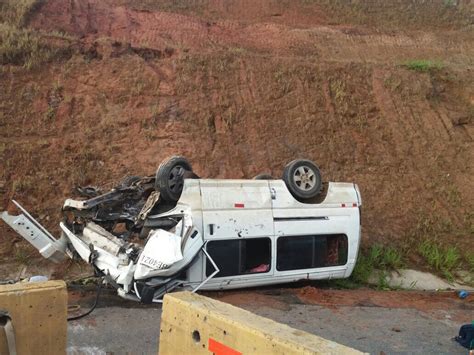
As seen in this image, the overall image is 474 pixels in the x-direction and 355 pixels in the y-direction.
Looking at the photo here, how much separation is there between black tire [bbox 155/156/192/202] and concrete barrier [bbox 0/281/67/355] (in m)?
4.05

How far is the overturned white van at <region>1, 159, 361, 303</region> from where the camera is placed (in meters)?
7.70

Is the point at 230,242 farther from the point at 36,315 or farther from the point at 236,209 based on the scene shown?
the point at 36,315

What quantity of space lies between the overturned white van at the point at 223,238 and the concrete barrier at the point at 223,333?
11.3 feet

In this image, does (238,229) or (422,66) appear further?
(422,66)

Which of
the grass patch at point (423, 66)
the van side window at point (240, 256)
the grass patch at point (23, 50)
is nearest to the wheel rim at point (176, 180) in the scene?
the van side window at point (240, 256)

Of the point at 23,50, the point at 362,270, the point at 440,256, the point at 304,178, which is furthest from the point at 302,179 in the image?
the point at 23,50

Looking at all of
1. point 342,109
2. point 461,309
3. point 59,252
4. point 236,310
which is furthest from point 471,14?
point 236,310

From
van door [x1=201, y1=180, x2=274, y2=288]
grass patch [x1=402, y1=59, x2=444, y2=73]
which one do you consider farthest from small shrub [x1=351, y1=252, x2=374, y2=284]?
grass patch [x1=402, y1=59, x2=444, y2=73]

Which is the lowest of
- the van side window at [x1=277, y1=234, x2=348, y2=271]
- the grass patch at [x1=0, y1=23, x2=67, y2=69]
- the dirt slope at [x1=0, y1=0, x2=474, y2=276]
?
the van side window at [x1=277, y1=234, x2=348, y2=271]

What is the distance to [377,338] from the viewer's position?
744 cm

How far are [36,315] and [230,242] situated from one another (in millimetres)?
4457

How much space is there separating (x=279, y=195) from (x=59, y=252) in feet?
11.5

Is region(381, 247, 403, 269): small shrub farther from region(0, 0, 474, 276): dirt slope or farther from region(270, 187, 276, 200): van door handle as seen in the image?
region(270, 187, 276, 200): van door handle

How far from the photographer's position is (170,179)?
8359mm
